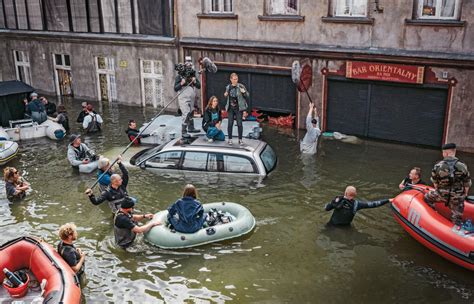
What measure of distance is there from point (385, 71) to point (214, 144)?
6.69 metres

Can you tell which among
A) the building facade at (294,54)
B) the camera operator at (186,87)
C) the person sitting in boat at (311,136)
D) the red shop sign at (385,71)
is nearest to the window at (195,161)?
the camera operator at (186,87)

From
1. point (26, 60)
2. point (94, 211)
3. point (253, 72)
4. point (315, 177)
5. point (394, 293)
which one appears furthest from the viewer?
point (26, 60)

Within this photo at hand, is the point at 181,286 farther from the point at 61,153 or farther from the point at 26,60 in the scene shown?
the point at 26,60

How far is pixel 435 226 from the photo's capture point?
9828 millimetres

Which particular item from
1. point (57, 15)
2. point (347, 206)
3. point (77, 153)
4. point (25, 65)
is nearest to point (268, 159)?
point (347, 206)

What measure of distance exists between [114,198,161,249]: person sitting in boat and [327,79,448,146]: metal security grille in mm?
9701

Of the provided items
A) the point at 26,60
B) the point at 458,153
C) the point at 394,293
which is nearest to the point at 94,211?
the point at 394,293

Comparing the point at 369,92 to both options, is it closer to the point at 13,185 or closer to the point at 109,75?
the point at 13,185

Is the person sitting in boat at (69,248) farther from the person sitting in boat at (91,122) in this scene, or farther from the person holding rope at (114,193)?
the person sitting in boat at (91,122)

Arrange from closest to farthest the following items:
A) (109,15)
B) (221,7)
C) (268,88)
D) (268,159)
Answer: (268,159) < (268,88) < (221,7) < (109,15)

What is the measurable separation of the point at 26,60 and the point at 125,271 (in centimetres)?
2080

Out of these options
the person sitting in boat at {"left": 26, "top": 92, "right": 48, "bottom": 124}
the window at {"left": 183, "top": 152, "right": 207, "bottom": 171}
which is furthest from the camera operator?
the person sitting in boat at {"left": 26, "top": 92, "right": 48, "bottom": 124}

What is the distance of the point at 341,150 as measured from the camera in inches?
651

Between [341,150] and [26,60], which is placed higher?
[26,60]
